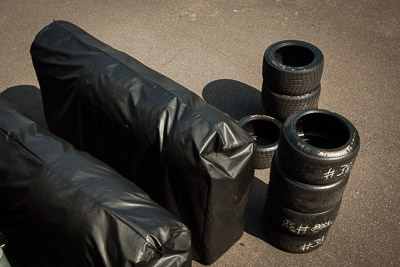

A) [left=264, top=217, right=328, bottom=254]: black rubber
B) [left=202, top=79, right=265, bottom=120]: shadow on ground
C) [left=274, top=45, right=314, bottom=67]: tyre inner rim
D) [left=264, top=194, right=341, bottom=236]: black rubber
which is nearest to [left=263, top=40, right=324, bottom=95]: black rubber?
[left=274, top=45, right=314, bottom=67]: tyre inner rim

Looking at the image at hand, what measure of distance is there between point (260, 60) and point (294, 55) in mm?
1239

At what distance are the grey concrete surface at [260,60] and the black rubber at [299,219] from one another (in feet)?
1.37

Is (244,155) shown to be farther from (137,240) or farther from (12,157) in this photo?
(12,157)

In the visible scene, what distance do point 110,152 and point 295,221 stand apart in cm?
192

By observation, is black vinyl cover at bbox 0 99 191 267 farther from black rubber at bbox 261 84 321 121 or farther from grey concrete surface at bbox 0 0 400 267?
black rubber at bbox 261 84 321 121

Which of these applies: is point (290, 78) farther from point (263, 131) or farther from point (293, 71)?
point (263, 131)

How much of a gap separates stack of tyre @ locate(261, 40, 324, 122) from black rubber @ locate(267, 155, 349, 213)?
1.32 meters

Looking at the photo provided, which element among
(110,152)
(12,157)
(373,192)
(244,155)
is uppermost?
(12,157)

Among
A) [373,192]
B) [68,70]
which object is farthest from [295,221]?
[68,70]

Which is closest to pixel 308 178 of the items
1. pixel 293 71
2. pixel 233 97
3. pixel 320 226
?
pixel 320 226

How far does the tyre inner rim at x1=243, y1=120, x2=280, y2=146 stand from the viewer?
5.43m

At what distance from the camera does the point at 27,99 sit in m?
6.32

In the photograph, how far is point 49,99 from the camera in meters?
5.03

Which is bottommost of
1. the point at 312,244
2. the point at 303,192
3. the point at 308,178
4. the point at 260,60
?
the point at 312,244
